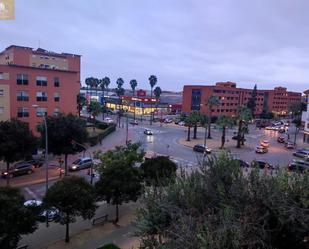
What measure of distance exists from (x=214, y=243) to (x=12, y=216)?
11111 mm


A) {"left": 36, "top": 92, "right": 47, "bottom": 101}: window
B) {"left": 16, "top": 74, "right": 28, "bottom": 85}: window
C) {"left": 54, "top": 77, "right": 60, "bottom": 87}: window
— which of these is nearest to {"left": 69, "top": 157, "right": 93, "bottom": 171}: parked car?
{"left": 36, "top": 92, "right": 47, "bottom": 101}: window

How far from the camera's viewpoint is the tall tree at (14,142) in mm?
29469

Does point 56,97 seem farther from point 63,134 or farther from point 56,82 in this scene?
point 63,134

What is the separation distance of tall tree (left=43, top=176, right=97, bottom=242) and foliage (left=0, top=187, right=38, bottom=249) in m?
1.50

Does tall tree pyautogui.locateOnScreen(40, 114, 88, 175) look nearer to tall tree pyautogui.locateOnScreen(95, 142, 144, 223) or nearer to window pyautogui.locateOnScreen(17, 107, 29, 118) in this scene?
tall tree pyautogui.locateOnScreen(95, 142, 144, 223)

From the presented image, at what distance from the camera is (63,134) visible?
33.8m

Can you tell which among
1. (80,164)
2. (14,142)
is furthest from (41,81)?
(14,142)

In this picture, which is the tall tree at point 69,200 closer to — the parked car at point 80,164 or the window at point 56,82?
the parked car at point 80,164

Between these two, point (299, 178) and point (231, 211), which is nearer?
point (231, 211)

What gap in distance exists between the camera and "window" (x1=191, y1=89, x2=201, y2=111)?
112438 millimetres

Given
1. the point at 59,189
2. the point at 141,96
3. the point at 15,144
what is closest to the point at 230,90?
the point at 141,96

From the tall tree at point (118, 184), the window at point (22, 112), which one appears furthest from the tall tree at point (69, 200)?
the window at point (22, 112)

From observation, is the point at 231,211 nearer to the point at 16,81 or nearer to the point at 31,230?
the point at 31,230

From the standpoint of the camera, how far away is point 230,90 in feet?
378
